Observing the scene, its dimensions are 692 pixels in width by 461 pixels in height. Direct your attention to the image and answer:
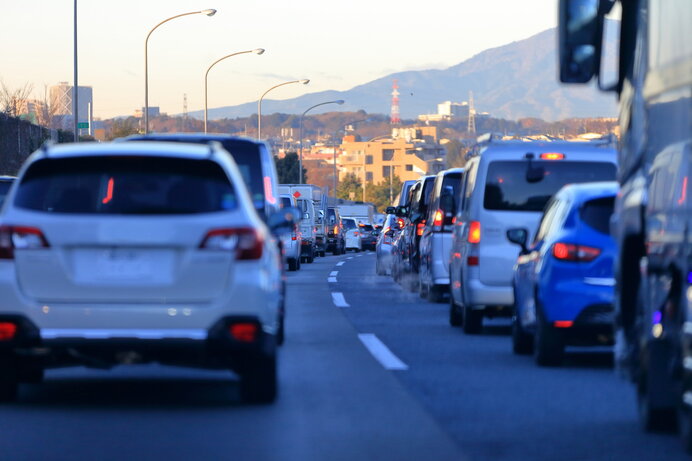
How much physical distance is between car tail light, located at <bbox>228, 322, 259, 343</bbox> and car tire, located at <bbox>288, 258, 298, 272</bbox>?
2806cm

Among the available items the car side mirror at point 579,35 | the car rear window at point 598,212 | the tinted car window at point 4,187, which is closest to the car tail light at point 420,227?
the tinted car window at point 4,187

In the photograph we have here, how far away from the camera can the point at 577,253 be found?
40.6 ft

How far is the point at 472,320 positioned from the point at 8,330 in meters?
8.09

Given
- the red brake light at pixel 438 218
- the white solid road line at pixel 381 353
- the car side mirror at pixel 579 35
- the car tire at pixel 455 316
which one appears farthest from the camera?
the red brake light at pixel 438 218

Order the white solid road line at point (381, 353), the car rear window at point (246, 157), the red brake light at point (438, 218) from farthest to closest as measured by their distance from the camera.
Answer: the red brake light at point (438, 218)
the car rear window at point (246, 157)
the white solid road line at point (381, 353)

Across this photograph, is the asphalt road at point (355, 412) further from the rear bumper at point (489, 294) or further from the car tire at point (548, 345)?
the rear bumper at point (489, 294)

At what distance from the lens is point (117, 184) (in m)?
9.73

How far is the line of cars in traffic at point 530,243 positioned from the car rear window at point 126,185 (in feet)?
13.2

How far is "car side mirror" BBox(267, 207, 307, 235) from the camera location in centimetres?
1082

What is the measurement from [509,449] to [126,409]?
287 centimetres

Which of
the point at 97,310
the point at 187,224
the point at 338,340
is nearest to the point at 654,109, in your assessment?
the point at 187,224

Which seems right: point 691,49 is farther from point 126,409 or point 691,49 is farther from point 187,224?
point 126,409

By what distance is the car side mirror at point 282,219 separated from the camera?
10.8m

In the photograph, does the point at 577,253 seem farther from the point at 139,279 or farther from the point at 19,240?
the point at 19,240
